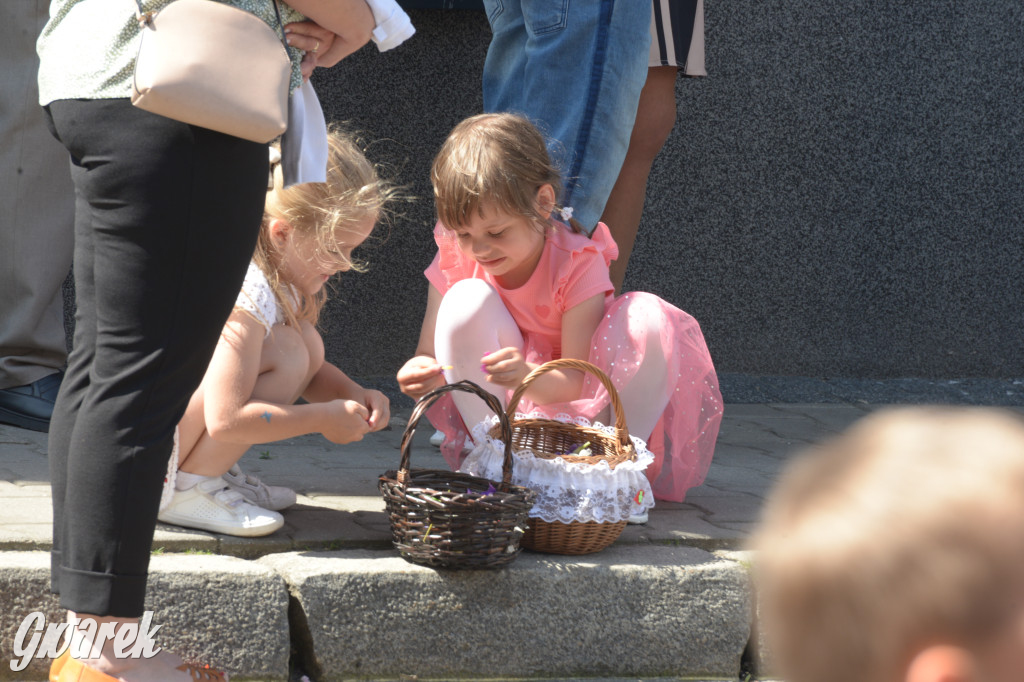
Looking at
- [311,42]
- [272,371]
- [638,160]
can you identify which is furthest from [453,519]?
[638,160]

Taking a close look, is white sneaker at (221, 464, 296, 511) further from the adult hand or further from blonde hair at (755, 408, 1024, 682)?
blonde hair at (755, 408, 1024, 682)

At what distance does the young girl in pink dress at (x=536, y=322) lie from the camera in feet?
7.89

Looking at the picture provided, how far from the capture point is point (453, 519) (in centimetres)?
189

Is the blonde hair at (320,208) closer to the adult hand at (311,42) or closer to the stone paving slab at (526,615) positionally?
the adult hand at (311,42)

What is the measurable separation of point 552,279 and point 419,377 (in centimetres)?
44

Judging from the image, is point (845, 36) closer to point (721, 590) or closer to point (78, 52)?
point (721, 590)

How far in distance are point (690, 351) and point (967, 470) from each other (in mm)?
1887

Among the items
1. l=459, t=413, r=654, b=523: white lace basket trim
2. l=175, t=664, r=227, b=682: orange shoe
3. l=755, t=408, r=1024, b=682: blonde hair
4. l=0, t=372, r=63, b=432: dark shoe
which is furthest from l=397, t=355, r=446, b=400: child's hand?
l=755, t=408, r=1024, b=682: blonde hair

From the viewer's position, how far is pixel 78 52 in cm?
146

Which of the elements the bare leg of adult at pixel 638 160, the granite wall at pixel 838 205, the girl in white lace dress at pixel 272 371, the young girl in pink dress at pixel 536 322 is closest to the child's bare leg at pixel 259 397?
the girl in white lace dress at pixel 272 371

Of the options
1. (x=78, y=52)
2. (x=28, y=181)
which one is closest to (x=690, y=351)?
A: (x=78, y=52)

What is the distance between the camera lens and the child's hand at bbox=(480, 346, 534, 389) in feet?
7.39

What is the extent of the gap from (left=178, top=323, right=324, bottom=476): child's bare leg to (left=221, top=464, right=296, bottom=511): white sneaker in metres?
0.09

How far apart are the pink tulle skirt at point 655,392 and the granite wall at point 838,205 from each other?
1.30m
